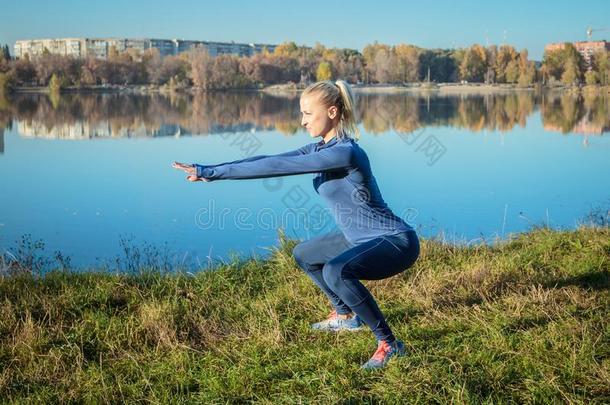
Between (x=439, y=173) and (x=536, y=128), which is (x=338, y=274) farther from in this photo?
(x=536, y=128)

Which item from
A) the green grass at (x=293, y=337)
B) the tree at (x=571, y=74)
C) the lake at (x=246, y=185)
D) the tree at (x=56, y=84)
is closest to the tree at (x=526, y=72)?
the tree at (x=571, y=74)

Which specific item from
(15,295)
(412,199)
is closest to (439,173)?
(412,199)

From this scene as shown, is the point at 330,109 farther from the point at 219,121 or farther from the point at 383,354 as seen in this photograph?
the point at 219,121

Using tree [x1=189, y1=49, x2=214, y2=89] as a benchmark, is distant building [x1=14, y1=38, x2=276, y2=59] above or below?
above

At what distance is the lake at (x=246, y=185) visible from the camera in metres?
8.77

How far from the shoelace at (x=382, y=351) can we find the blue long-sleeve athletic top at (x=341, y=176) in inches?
19.3

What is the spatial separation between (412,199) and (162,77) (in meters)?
65.2

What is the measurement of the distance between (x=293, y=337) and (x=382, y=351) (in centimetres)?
62

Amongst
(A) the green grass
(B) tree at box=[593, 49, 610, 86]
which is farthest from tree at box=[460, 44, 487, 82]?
(A) the green grass

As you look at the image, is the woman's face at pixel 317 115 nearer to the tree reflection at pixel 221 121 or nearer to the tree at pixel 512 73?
the tree reflection at pixel 221 121

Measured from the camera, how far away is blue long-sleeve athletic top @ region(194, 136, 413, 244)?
3023mm

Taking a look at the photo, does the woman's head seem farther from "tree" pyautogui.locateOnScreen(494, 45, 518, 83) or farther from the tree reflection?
"tree" pyautogui.locateOnScreen(494, 45, 518, 83)
